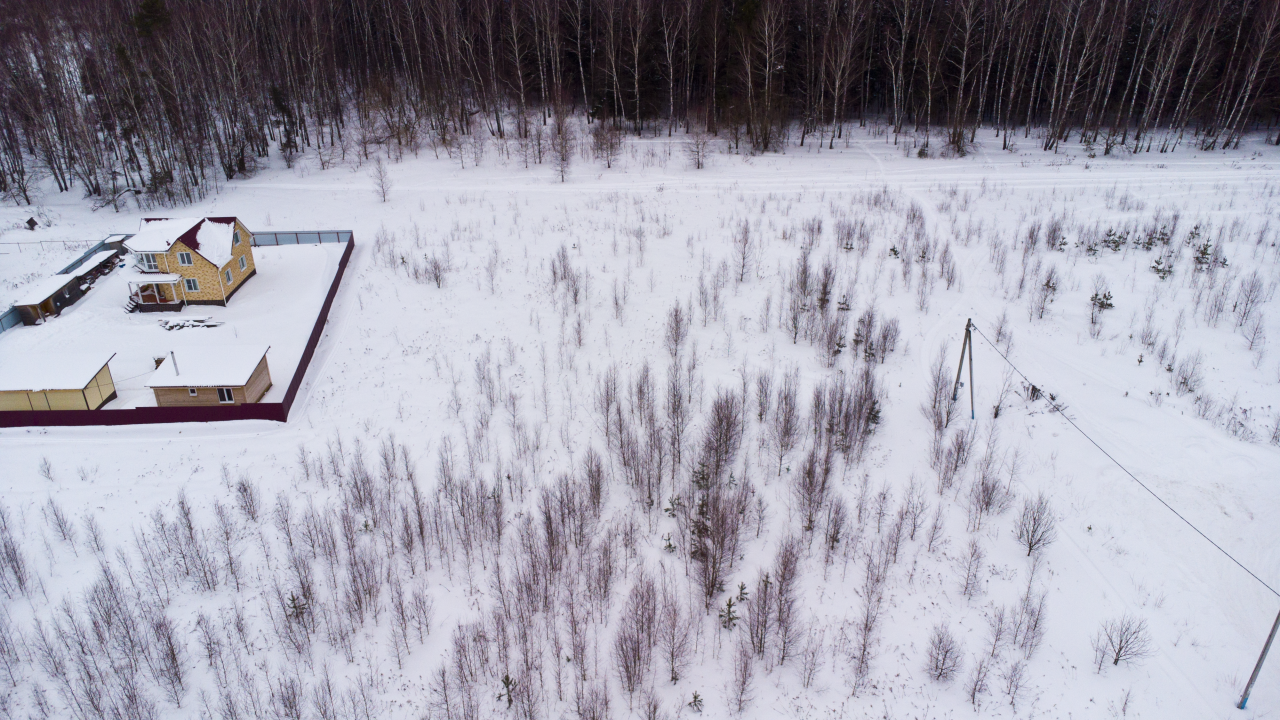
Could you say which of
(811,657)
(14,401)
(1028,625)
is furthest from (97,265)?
(1028,625)

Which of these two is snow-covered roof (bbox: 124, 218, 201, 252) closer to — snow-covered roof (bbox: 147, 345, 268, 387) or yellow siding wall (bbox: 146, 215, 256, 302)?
yellow siding wall (bbox: 146, 215, 256, 302)

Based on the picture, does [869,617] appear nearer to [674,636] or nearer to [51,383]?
[674,636]

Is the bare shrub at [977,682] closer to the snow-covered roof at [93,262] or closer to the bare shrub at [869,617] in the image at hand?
the bare shrub at [869,617]

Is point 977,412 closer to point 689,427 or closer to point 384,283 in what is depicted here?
point 689,427

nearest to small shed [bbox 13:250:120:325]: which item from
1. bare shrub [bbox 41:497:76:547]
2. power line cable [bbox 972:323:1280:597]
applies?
bare shrub [bbox 41:497:76:547]

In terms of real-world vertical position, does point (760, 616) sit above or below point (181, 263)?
below

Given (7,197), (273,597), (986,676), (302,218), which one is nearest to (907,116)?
(302,218)
